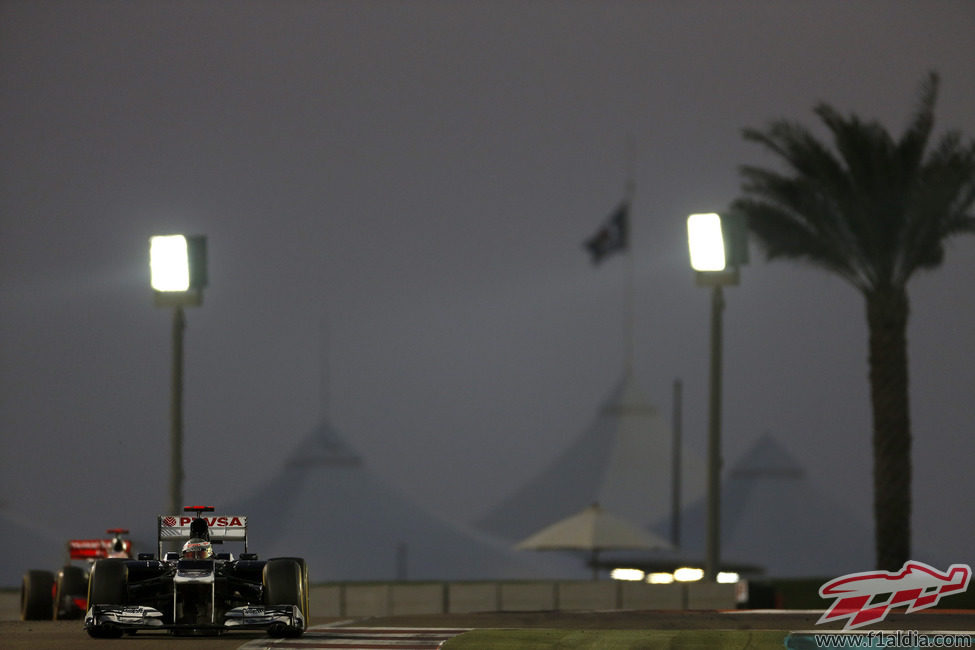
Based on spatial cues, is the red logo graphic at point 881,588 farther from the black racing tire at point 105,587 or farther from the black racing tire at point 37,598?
the black racing tire at point 37,598

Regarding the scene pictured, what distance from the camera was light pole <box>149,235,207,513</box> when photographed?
27.0 m

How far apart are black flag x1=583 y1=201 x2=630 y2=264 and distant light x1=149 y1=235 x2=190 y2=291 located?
38399 millimetres

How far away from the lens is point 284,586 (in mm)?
16188

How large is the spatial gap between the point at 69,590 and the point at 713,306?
11272mm

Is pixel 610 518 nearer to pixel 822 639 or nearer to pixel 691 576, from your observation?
pixel 691 576

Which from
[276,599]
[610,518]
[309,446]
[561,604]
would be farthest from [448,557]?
[276,599]

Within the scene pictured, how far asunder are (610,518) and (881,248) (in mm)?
11412

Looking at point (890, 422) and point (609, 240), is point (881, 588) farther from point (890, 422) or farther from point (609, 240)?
point (609, 240)

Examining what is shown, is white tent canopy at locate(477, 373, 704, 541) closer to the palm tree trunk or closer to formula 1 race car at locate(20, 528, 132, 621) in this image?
the palm tree trunk

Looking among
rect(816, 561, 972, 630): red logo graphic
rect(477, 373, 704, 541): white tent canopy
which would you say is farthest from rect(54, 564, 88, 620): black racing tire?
rect(477, 373, 704, 541): white tent canopy

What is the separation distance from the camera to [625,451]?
274 ft

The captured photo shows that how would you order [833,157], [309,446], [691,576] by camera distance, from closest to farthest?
[691,576] < [833,157] < [309,446]

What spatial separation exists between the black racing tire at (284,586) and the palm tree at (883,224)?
20597 millimetres

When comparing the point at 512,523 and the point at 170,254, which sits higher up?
the point at 170,254
